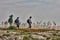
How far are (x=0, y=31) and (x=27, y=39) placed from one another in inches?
124

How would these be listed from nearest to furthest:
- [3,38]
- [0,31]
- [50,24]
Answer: [3,38] < [0,31] < [50,24]

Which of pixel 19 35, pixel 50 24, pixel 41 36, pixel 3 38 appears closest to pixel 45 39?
pixel 41 36

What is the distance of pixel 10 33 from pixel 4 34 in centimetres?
62

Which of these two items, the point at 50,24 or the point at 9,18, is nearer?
the point at 9,18

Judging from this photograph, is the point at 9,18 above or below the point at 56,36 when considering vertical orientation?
above

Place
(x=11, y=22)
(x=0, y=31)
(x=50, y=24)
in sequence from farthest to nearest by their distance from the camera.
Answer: (x=50, y=24), (x=11, y=22), (x=0, y=31)

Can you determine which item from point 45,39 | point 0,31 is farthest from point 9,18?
point 45,39

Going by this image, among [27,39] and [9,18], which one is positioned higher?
[9,18]

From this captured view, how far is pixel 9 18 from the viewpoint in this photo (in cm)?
2972

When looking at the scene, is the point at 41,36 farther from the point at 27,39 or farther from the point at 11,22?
the point at 11,22

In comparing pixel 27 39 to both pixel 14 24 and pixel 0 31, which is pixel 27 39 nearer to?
pixel 0 31

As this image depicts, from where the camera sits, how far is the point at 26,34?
24016 mm

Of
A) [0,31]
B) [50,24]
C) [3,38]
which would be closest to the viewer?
[3,38]

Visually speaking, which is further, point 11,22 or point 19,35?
point 11,22
